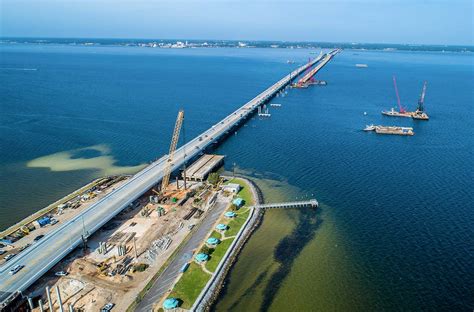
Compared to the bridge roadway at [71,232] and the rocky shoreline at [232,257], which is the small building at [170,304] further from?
the bridge roadway at [71,232]

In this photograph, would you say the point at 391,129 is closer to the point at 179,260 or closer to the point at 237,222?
the point at 237,222

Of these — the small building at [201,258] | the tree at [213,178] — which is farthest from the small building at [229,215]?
the tree at [213,178]

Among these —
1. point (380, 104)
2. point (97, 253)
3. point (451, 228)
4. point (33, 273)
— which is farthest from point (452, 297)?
point (380, 104)

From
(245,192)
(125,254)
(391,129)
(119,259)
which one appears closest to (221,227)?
(125,254)

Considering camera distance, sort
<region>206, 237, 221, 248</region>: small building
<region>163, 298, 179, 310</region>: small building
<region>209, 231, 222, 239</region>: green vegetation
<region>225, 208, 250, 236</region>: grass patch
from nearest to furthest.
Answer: <region>163, 298, 179, 310</region>: small building → <region>206, 237, 221, 248</region>: small building → <region>209, 231, 222, 239</region>: green vegetation → <region>225, 208, 250, 236</region>: grass patch

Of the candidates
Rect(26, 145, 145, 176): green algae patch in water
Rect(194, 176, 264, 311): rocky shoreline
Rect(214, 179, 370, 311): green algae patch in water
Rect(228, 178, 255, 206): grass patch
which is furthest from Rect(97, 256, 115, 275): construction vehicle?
Rect(26, 145, 145, 176): green algae patch in water

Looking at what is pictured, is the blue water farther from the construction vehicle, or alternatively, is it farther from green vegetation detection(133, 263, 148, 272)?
the construction vehicle

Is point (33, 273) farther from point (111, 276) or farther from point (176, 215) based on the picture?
point (176, 215)
